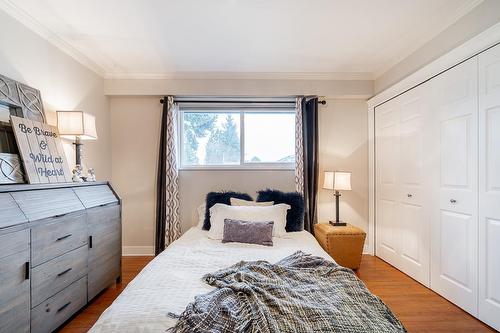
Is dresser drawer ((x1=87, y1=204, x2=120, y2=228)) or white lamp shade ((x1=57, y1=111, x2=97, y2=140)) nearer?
dresser drawer ((x1=87, y1=204, x2=120, y2=228))

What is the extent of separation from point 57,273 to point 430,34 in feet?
12.4

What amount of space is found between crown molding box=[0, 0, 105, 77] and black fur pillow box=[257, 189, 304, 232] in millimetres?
2581

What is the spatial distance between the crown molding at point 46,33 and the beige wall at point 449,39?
12.0 ft

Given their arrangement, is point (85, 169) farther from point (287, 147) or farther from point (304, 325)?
point (304, 325)

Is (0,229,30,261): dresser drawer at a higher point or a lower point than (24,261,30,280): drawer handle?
higher

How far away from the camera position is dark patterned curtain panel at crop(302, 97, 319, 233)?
348cm

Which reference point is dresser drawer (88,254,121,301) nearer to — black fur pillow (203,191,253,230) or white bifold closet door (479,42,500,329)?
black fur pillow (203,191,253,230)

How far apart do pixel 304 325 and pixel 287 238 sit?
157 cm

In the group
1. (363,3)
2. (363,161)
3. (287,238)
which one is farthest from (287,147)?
(363,3)

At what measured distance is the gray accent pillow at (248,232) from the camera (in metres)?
2.45

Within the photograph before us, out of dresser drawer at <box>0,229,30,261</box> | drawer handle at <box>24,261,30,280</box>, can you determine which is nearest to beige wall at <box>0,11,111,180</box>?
dresser drawer at <box>0,229,30,261</box>

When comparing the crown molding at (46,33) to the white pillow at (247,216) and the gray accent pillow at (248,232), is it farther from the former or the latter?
the gray accent pillow at (248,232)

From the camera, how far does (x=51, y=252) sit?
178cm

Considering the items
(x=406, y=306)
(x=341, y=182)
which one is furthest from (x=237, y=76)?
(x=406, y=306)
